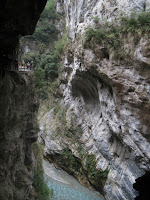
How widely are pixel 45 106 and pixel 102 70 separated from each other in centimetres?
1451

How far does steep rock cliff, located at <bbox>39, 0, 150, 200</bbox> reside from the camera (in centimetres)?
1100

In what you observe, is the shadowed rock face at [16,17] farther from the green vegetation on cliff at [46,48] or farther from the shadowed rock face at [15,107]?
the green vegetation on cliff at [46,48]

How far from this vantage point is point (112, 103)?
13.3m

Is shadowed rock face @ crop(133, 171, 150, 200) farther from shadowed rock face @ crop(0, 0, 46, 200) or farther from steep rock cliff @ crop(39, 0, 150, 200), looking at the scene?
shadowed rock face @ crop(0, 0, 46, 200)

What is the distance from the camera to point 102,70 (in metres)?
12.9

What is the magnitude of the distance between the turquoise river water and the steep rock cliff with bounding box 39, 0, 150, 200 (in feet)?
5.43

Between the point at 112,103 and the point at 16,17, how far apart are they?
8.44 metres

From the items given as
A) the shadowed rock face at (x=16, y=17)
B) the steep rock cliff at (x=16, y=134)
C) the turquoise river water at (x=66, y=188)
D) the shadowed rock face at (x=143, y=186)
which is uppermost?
the shadowed rock face at (x=16, y=17)

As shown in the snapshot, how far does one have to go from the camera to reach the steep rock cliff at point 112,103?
11.0m

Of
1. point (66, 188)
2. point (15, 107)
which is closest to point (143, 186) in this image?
point (66, 188)

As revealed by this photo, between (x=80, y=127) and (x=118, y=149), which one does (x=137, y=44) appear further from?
(x=80, y=127)

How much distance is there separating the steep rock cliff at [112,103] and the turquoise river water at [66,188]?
1.65 meters

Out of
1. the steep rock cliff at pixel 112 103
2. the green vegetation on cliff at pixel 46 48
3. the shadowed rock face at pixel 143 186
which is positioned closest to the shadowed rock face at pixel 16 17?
the steep rock cliff at pixel 112 103

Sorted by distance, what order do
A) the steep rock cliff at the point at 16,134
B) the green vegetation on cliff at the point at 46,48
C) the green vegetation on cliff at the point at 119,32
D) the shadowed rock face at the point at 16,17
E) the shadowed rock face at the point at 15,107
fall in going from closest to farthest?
the shadowed rock face at the point at 16,17 → the shadowed rock face at the point at 15,107 → the steep rock cliff at the point at 16,134 → the green vegetation on cliff at the point at 119,32 → the green vegetation on cliff at the point at 46,48
